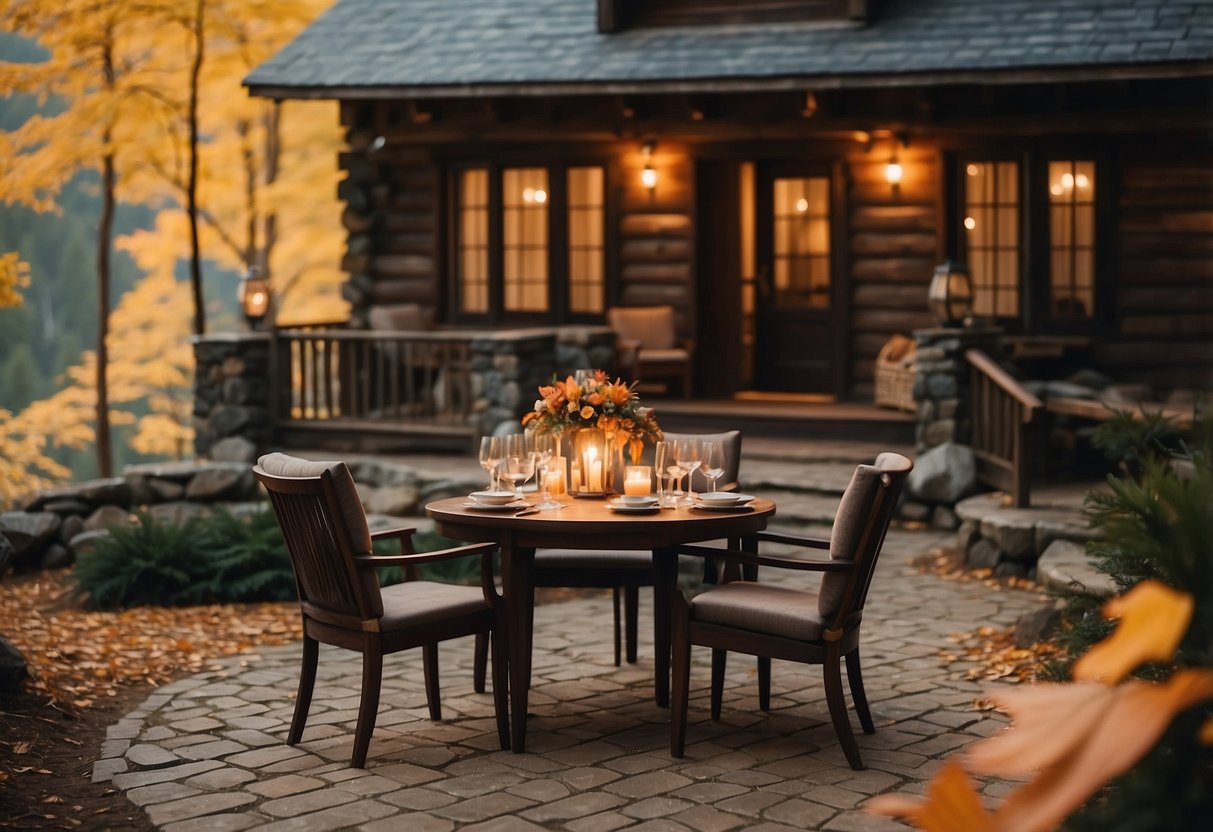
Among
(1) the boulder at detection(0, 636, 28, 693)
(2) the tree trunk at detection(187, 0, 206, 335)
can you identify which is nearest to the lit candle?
(1) the boulder at detection(0, 636, 28, 693)

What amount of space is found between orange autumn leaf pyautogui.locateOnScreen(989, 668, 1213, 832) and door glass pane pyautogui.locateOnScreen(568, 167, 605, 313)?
43.4ft

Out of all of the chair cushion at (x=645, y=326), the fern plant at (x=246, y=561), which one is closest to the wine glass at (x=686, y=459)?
the fern plant at (x=246, y=561)

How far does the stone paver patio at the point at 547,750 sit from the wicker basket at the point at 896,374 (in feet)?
15.2

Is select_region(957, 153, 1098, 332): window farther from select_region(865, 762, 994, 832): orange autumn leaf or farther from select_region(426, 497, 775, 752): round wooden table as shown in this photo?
select_region(865, 762, 994, 832): orange autumn leaf

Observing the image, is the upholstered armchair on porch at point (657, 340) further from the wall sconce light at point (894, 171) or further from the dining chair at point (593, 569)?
the dining chair at point (593, 569)

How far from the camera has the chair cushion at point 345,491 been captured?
509 cm

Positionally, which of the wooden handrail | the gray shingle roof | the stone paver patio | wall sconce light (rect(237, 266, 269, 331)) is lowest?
the stone paver patio

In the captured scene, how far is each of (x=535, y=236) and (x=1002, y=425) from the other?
5581mm

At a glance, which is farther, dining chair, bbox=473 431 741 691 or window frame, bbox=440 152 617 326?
window frame, bbox=440 152 617 326

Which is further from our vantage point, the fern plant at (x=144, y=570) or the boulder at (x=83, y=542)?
the boulder at (x=83, y=542)

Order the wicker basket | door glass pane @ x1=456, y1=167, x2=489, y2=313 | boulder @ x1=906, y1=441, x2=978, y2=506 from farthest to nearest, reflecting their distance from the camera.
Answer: door glass pane @ x1=456, y1=167, x2=489, y2=313, the wicker basket, boulder @ x1=906, y1=441, x2=978, y2=506

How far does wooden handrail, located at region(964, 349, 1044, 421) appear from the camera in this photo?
898cm

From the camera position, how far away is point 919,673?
6469 mm

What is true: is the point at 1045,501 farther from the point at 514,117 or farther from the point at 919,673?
the point at 514,117
